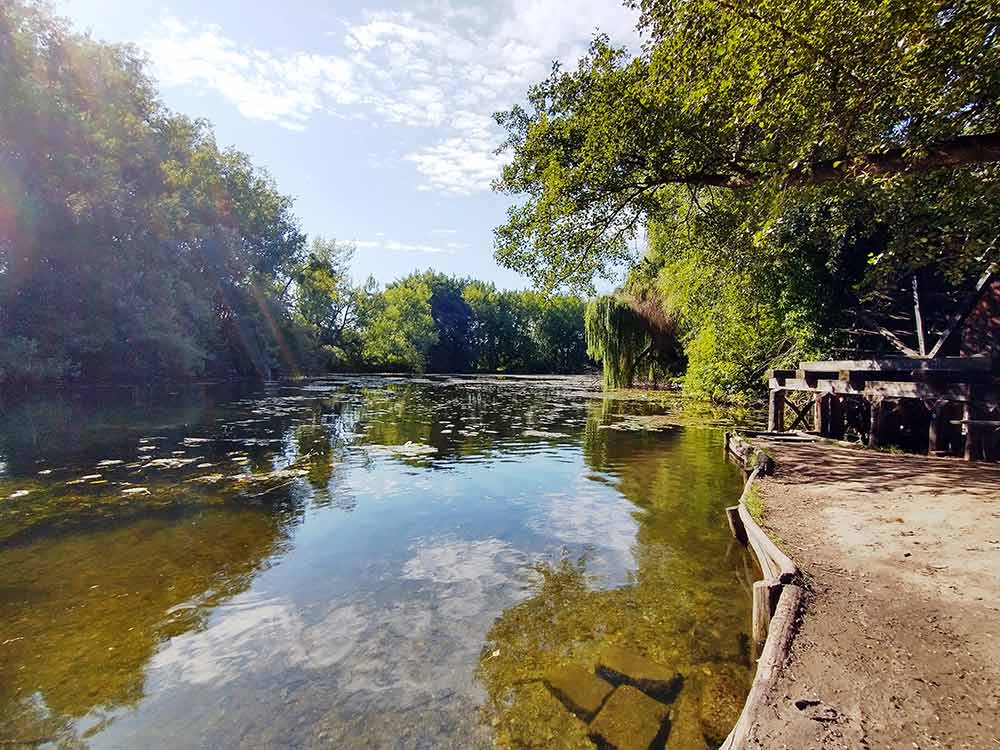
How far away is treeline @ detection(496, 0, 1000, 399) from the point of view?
677 cm

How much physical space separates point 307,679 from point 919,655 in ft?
14.2

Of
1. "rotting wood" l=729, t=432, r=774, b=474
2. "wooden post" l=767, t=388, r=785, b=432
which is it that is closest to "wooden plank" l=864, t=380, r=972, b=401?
"rotting wood" l=729, t=432, r=774, b=474

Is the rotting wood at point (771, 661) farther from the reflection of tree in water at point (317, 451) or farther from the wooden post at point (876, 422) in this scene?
the wooden post at point (876, 422)

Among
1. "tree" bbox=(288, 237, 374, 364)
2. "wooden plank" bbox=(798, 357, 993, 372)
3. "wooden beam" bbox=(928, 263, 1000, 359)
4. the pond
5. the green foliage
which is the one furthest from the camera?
"tree" bbox=(288, 237, 374, 364)

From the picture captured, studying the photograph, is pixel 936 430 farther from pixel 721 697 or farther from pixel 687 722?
pixel 687 722

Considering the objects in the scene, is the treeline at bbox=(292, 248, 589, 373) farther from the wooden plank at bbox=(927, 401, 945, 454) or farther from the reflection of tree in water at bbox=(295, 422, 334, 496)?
the wooden plank at bbox=(927, 401, 945, 454)

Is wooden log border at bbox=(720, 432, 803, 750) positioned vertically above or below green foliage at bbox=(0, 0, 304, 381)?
below

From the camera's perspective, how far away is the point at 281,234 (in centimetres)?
5281

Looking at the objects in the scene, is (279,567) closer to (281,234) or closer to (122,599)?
(122,599)

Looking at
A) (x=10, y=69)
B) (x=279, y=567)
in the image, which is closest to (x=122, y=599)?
(x=279, y=567)

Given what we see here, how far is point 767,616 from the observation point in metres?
4.38

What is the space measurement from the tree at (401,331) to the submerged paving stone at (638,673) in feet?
214

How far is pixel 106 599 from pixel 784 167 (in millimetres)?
10626

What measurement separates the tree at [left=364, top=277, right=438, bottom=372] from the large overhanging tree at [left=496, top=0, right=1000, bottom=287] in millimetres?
55975
